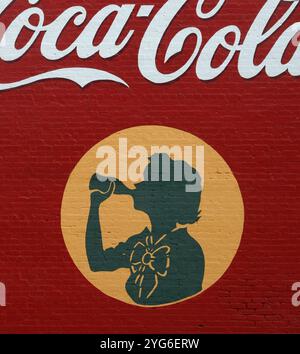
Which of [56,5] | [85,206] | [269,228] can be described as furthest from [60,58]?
[269,228]

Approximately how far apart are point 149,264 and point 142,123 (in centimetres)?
162

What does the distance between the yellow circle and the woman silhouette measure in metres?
0.07

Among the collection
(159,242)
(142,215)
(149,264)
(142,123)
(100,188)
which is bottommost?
(149,264)

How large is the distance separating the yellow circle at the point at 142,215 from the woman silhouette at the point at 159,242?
7 cm

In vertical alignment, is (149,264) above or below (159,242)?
below

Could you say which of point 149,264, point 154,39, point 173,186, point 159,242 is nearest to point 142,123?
point 173,186

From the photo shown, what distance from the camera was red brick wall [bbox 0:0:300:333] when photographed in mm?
6191

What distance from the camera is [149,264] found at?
6.26 meters

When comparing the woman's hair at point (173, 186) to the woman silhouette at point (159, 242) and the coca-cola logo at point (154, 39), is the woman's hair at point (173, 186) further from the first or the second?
the coca-cola logo at point (154, 39)

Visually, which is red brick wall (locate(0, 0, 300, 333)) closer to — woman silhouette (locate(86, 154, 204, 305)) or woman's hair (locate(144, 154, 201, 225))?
woman silhouette (locate(86, 154, 204, 305))

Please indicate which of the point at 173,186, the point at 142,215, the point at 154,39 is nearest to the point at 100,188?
the point at 142,215

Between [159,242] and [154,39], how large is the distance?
7.59 feet

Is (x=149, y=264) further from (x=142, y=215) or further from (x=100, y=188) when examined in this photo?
(x=100, y=188)

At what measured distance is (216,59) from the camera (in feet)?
20.3
